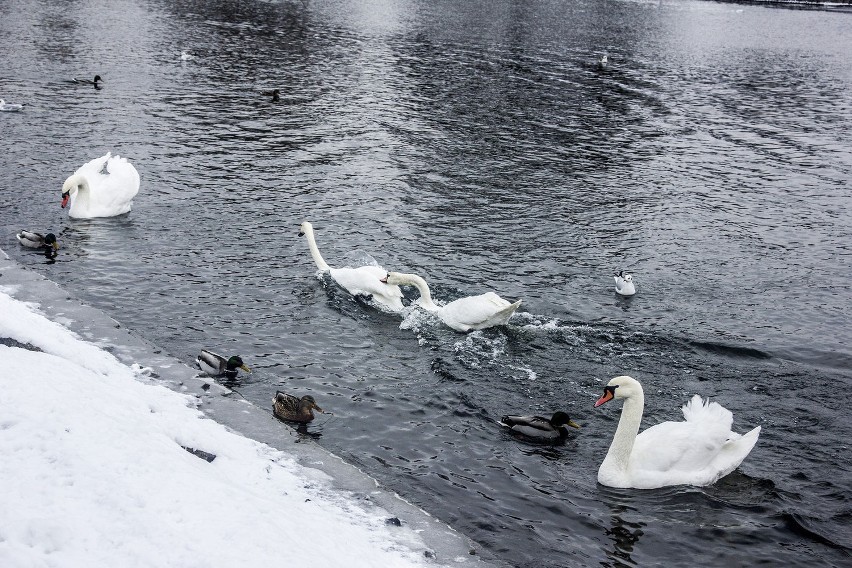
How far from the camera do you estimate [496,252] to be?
18.1m

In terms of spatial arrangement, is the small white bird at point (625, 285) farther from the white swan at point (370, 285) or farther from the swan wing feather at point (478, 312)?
the white swan at point (370, 285)

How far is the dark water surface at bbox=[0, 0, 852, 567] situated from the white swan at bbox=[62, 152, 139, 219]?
51 cm

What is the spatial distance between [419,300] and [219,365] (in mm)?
4379

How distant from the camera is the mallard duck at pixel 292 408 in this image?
11.1 meters

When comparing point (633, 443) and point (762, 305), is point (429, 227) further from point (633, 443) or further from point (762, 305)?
point (633, 443)

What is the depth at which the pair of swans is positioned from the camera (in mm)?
13953

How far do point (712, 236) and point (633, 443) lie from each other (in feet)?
34.3

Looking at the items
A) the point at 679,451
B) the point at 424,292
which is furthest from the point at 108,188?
the point at 679,451

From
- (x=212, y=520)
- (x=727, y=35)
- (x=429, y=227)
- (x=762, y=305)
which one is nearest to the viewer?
(x=212, y=520)

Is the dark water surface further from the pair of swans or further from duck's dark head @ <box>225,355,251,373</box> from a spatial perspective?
duck's dark head @ <box>225,355,251,373</box>

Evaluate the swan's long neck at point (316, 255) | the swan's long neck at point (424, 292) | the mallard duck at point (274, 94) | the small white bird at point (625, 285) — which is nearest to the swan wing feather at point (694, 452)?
the swan's long neck at point (424, 292)

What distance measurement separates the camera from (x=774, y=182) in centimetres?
2447

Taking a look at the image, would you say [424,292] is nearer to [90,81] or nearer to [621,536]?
[621,536]

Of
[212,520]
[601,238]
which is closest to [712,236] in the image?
→ [601,238]
